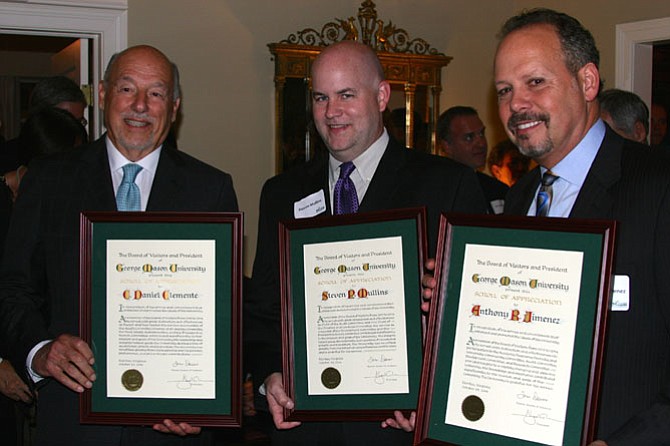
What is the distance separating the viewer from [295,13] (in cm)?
624

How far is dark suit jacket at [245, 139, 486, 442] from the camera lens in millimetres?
2508

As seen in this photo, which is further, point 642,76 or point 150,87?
point 642,76

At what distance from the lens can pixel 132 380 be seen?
2.31m

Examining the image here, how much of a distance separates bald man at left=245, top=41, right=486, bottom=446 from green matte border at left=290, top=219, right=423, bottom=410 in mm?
155

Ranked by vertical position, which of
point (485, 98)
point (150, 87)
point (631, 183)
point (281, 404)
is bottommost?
point (281, 404)

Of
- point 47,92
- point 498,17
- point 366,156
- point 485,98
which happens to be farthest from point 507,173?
point 366,156

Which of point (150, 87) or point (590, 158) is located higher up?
point (150, 87)

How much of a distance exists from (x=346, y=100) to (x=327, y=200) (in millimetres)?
326

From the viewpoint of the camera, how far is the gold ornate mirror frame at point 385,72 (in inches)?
242

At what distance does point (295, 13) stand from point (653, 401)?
4.93 m

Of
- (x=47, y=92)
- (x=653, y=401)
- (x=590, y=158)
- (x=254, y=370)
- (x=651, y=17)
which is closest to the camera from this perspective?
(x=653, y=401)

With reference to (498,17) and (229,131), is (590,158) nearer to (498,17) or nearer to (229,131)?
(229,131)

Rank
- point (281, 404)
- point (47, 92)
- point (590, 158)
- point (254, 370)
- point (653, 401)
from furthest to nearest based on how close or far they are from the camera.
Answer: point (47, 92)
point (254, 370)
point (281, 404)
point (590, 158)
point (653, 401)

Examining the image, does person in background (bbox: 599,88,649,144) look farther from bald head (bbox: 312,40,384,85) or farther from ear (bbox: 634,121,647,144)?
bald head (bbox: 312,40,384,85)
